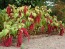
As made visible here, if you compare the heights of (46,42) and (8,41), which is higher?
(8,41)

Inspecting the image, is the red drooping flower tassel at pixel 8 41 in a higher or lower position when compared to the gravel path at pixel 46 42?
higher

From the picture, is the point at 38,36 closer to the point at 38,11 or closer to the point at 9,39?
the point at 38,11

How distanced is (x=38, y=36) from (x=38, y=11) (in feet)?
3.33

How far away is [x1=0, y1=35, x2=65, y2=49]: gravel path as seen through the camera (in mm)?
7926

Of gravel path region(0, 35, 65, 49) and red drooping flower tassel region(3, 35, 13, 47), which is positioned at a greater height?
red drooping flower tassel region(3, 35, 13, 47)

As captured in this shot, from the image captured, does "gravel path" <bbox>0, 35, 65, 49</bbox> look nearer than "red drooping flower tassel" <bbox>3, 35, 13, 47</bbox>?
No

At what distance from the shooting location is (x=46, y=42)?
853 cm

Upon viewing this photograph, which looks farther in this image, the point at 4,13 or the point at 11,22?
the point at 4,13

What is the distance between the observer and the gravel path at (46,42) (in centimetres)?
793

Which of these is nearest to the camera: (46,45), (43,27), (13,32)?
(13,32)

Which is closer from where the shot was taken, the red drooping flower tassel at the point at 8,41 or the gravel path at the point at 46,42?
the red drooping flower tassel at the point at 8,41

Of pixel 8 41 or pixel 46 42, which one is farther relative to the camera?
pixel 46 42

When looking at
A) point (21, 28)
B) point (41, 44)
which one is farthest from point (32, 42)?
point (21, 28)

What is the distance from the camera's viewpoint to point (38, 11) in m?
8.81
